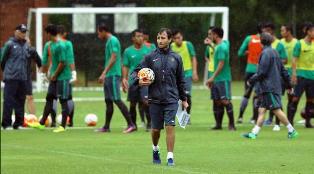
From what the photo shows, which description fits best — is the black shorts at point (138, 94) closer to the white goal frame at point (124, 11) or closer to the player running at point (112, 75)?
the player running at point (112, 75)

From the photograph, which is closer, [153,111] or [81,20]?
[153,111]

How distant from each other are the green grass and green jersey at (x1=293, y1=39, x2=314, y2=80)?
113cm

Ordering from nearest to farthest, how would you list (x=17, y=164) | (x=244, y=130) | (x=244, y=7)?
(x=17, y=164)
(x=244, y=130)
(x=244, y=7)

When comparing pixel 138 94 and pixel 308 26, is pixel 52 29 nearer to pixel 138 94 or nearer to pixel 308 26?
pixel 138 94

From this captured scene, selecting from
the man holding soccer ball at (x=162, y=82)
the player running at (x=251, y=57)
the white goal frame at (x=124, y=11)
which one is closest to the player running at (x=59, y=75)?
the player running at (x=251, y=57)

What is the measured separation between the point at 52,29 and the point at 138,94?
2.13 meters

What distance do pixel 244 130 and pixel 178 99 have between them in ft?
20.4

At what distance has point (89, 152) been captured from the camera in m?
16.6

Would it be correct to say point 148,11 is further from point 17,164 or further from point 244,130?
point 17,164

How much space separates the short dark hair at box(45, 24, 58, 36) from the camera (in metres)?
21.0

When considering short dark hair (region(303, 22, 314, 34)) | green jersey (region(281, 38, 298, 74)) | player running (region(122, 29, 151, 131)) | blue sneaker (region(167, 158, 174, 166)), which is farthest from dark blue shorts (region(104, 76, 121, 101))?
blue sneaker (region(167, 158, 174, 166))

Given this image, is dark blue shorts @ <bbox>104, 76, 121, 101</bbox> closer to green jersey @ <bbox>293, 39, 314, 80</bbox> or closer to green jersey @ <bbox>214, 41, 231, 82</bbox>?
green jersey @ <bbox>214, 41, 231, 82</bbox>

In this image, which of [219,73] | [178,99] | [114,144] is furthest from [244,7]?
[178,99]

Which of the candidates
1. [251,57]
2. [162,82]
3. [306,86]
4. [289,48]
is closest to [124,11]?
[251,57]
